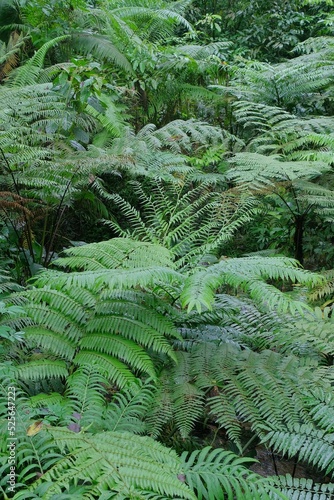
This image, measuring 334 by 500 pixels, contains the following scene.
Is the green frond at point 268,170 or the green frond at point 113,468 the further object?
the green frond at point 268,170

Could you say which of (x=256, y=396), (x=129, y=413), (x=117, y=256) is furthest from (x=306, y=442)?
(x=117, y=256)

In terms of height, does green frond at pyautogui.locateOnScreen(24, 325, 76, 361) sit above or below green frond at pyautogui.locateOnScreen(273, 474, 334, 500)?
above

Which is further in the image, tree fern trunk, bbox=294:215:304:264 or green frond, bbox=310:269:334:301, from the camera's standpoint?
tree fern trunk, bbox=294:215:304:264

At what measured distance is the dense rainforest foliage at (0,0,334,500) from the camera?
57.0 inches

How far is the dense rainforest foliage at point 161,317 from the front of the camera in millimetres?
1448

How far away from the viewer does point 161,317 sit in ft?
6.72

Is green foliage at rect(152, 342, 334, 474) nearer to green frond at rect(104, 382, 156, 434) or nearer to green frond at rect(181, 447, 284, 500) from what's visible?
green frond at rect(104, 382, 156, 434)

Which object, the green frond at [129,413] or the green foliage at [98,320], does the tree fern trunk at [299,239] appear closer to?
the green foliage at [98,320]

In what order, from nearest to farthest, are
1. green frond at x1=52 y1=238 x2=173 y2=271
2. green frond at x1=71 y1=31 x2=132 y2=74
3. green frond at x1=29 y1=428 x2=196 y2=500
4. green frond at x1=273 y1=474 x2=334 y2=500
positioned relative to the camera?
green frond at x1=29 y1=428 x2=196 y2=500 < green frond at x1=273 y1=474 x2=334 y2=500 < green frond at x1=52 y1=238 x2=173 y2=271 < green frond at x1=71 y1=31 x2=132 y2=74

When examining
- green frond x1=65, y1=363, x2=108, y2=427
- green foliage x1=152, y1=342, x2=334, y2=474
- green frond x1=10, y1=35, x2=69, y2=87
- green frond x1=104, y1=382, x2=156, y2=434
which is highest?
green frond x1=10, y1=35, x2=69, y2=87

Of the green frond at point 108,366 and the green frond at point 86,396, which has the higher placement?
the green frond at point 86,396

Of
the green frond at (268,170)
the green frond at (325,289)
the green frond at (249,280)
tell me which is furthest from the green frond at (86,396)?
the green frond at (268,170)

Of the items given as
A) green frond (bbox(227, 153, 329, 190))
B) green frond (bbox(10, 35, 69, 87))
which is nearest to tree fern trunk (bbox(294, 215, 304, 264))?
Answer: green frond (bbox(227, 153, 329, 190))

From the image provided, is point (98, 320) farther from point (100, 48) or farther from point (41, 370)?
point (100, 48)
